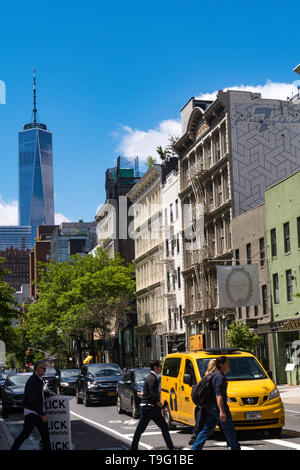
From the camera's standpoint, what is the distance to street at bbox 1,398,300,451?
14.9m

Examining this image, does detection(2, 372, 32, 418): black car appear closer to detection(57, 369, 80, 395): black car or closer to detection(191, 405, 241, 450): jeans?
detection(57, 369, 80, 395): black car

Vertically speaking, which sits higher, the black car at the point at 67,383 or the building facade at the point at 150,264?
the building facade at the point at 150,264

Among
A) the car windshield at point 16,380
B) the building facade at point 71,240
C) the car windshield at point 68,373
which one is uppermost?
the building facade at point 71,240

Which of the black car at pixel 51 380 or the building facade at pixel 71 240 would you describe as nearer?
the black car at pixel 51 380

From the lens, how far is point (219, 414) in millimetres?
12383

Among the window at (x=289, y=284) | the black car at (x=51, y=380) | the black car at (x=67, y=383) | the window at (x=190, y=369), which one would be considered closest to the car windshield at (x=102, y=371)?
the black car at (x=51, y=380)

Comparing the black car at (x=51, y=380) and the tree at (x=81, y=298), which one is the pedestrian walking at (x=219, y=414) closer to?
the black car at (x=51, y=380)

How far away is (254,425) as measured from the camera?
15742mm

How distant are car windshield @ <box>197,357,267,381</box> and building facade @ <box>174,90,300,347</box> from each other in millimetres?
30137

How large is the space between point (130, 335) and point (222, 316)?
32336 mm

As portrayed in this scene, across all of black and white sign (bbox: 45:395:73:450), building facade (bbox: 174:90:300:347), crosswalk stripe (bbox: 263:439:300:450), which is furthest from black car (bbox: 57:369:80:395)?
black and white sign (bbox: 45:395:73:450)

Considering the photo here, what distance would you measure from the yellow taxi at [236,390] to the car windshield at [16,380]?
11971mm

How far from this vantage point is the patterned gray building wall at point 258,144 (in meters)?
49.5

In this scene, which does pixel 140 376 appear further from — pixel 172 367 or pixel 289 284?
pixel 289 284
